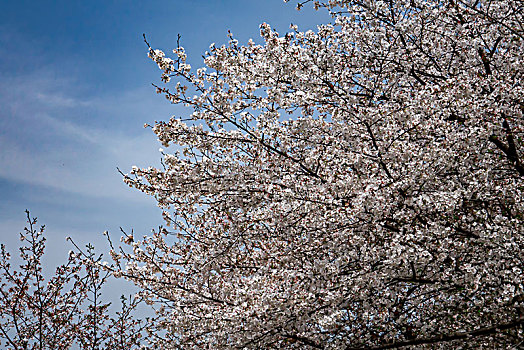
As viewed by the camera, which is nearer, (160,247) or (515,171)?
(515,171)

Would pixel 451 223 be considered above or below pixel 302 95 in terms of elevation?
below

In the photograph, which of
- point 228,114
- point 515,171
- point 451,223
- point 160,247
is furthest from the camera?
point 160,247

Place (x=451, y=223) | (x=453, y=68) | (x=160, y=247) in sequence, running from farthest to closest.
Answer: (x=160, y=247)
(x=453, y=68)
(x=451, y=223)

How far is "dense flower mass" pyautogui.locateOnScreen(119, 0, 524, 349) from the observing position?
18.8ft

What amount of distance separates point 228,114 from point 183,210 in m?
2.52

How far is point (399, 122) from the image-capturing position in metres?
6.57

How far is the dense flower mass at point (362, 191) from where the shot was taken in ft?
18.8

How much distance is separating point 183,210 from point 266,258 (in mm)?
2240

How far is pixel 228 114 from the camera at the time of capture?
7.21 meters

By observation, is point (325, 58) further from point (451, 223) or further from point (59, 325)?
point (59, 325)

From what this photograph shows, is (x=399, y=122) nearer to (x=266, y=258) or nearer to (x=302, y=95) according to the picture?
(x=302, y=95)

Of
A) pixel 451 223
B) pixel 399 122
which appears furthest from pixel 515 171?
pixel 399 122

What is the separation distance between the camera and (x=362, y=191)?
580cm

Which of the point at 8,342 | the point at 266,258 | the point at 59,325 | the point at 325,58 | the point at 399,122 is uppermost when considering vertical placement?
the point at 325,58
